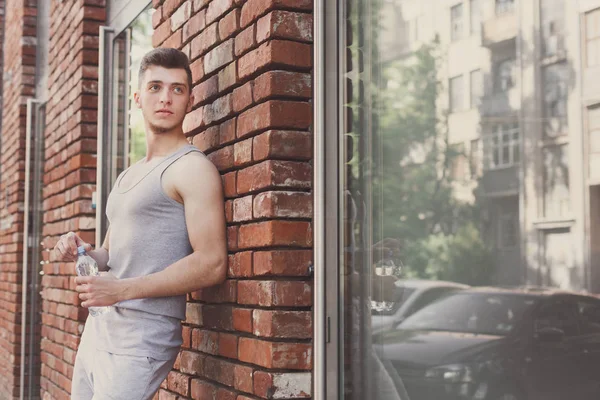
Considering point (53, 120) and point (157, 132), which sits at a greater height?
point (53, 120)

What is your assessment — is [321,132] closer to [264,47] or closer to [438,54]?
[264,47]

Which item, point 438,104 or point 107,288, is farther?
point 107,288

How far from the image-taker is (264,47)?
266 centimetres

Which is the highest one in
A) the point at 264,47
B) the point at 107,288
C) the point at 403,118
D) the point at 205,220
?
the point at 264,47

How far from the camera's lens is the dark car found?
1.74 meters

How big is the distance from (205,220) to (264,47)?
54 centimetres

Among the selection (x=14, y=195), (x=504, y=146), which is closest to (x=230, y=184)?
(x=504, y=146)

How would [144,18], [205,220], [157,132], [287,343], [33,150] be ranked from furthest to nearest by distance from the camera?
[33,150], [144,18], [157,132], [205,220], [287,343]

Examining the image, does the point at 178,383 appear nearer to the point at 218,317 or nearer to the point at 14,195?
the point at 218,317

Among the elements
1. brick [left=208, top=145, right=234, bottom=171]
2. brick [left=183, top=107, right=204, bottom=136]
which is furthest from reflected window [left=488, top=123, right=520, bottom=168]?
brick [left=183, top=107, right=204, bottom=136]

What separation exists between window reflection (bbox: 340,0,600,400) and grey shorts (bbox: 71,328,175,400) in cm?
60

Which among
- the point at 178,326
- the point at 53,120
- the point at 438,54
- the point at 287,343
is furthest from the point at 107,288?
the point at 53,120

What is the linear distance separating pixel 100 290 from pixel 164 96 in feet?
2.20

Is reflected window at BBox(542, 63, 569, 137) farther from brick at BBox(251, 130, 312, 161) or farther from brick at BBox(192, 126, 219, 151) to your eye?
brick at BBox(192, 126, 219, 151)
